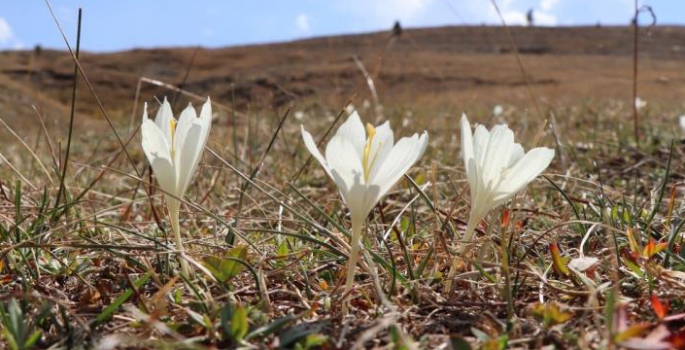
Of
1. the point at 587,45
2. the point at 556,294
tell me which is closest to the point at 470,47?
the point at 587,45

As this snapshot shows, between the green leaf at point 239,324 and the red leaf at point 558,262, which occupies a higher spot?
the red leaf at point 558,262

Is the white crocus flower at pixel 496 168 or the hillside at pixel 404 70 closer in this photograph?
the white crocus flower at pixel 496 168

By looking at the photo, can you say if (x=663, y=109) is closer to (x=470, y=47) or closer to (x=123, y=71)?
(x=123, y=71)

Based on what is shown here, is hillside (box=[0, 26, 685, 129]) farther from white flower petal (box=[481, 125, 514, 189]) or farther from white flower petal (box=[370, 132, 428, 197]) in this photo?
white flower petal (box=[370, 132, 428, 197])

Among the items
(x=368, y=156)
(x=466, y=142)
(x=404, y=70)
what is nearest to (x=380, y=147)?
(x=368, y=156)

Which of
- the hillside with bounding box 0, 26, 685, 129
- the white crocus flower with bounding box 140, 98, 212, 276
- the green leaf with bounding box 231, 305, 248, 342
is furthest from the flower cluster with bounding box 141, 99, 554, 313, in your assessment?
the hillside with bounding box 0, 26, 685, 129

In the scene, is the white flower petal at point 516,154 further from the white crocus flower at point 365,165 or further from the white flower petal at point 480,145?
the white crocus flower at point 365,165

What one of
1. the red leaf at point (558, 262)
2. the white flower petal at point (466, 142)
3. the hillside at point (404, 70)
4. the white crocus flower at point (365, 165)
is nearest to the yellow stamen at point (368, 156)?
the white crocus flower at point (365, 165)
